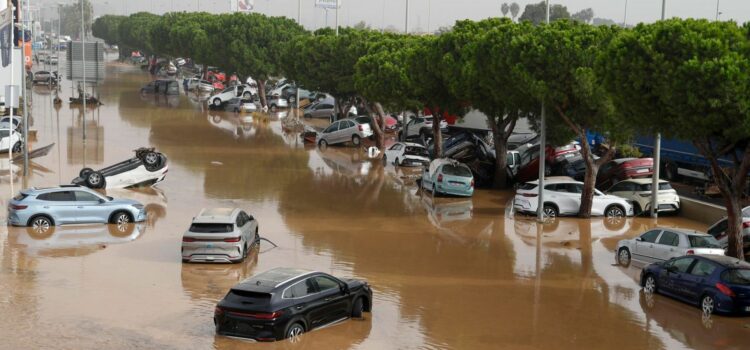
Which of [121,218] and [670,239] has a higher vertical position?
[670,239]

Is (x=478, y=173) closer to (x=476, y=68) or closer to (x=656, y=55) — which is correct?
(x=476, y=68)

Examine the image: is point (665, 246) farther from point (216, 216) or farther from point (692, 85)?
point (216, 216)

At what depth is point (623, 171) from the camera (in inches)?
1459

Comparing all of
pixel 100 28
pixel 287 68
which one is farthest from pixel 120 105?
pixel 100 28

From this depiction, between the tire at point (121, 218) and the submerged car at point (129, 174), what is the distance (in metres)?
6.40

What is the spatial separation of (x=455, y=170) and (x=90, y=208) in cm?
1379

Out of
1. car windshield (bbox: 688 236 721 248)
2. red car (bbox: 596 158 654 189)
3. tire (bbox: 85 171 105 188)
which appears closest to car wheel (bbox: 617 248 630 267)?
car windshield (bbox: 688 236 721 248)

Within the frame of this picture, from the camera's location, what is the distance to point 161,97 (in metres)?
84.4

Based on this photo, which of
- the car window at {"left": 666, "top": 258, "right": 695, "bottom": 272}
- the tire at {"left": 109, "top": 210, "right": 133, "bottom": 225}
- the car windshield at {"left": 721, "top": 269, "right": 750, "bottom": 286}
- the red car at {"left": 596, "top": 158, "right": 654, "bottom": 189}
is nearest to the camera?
the car windshield at {"left": 721, "top": 269, "right": 750, "bottom": 286}

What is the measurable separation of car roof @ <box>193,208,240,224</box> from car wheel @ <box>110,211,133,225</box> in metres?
5.41

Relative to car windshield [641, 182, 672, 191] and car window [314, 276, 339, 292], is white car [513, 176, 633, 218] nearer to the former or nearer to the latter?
car windshield [641, 182, 672, 191]

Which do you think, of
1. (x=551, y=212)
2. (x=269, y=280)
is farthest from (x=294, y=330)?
(x=551, y=212)

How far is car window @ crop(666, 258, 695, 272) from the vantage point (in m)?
20.6

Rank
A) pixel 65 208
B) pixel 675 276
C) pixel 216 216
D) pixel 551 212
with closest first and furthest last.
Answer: pixel 675 276, pixel 216 216, pixel 65 208, pixel 551 212
